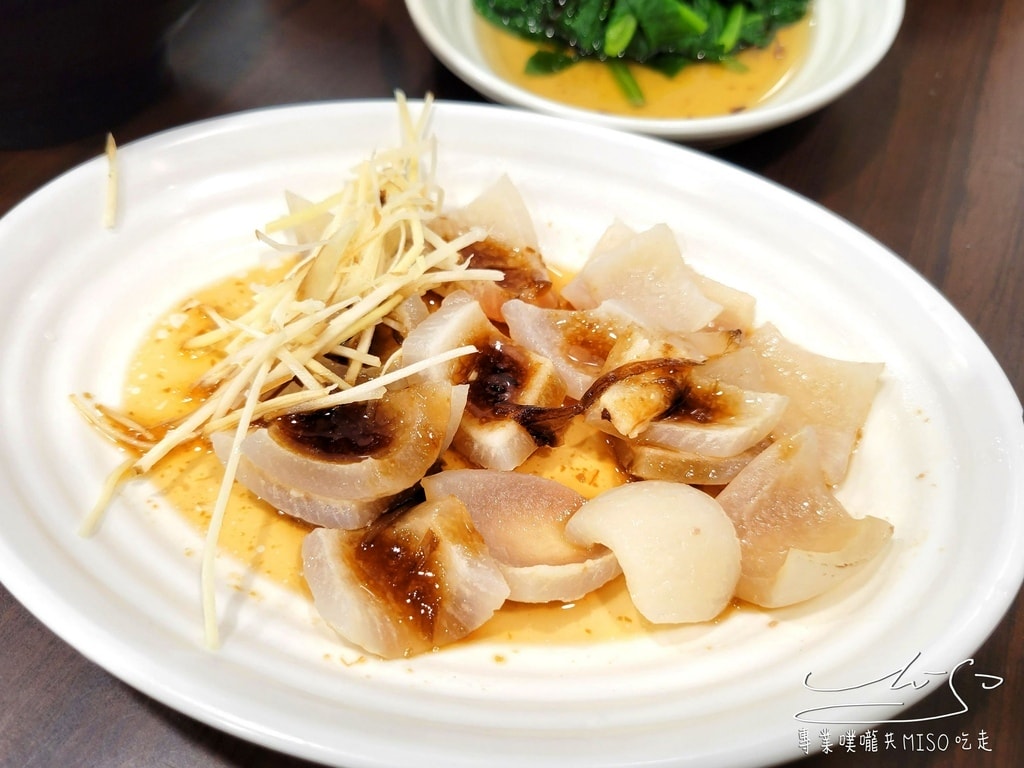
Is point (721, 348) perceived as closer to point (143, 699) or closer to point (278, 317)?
point (278, 317)

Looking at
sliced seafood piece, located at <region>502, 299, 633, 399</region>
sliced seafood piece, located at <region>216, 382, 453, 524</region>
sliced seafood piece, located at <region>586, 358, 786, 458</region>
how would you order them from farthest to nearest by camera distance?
sliced seafood piece, located at <region>502, 299, 633, 399</region> < sliced seafood piece, located at <region>586, 358, 786, 458</region> < sliced seafood piece, located at <region>216, 382, 453, 524</region>

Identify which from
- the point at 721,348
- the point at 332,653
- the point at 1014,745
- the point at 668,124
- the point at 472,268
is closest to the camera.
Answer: the point at 332,653

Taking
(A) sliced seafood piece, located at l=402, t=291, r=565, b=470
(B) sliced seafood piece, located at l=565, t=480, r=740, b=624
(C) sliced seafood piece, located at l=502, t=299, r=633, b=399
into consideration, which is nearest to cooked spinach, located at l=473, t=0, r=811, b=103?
(C) sliced seafood piece, located at l=502, t=299, r=633, b=399

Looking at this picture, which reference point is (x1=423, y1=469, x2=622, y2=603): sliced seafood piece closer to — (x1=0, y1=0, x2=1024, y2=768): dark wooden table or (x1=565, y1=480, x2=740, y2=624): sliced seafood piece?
(x1=565, y1=480, x2=740, y2=624): sliced seafood piece

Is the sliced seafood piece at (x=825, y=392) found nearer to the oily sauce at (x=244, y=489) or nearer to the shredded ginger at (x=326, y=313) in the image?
the oily sauce at (x=244, y=489)

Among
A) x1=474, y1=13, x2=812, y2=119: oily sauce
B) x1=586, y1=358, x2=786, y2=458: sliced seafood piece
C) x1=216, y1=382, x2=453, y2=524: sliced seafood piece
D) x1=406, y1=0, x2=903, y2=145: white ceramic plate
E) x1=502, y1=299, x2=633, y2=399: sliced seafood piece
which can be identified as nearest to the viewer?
x1=216, y1=382, x2=453, y2=524: sliced seafood piece

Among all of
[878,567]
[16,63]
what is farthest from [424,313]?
[16,63]

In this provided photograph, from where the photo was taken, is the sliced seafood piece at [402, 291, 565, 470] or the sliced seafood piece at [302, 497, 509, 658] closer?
the sliced seafood piece at [302, 497, 509, 658]
